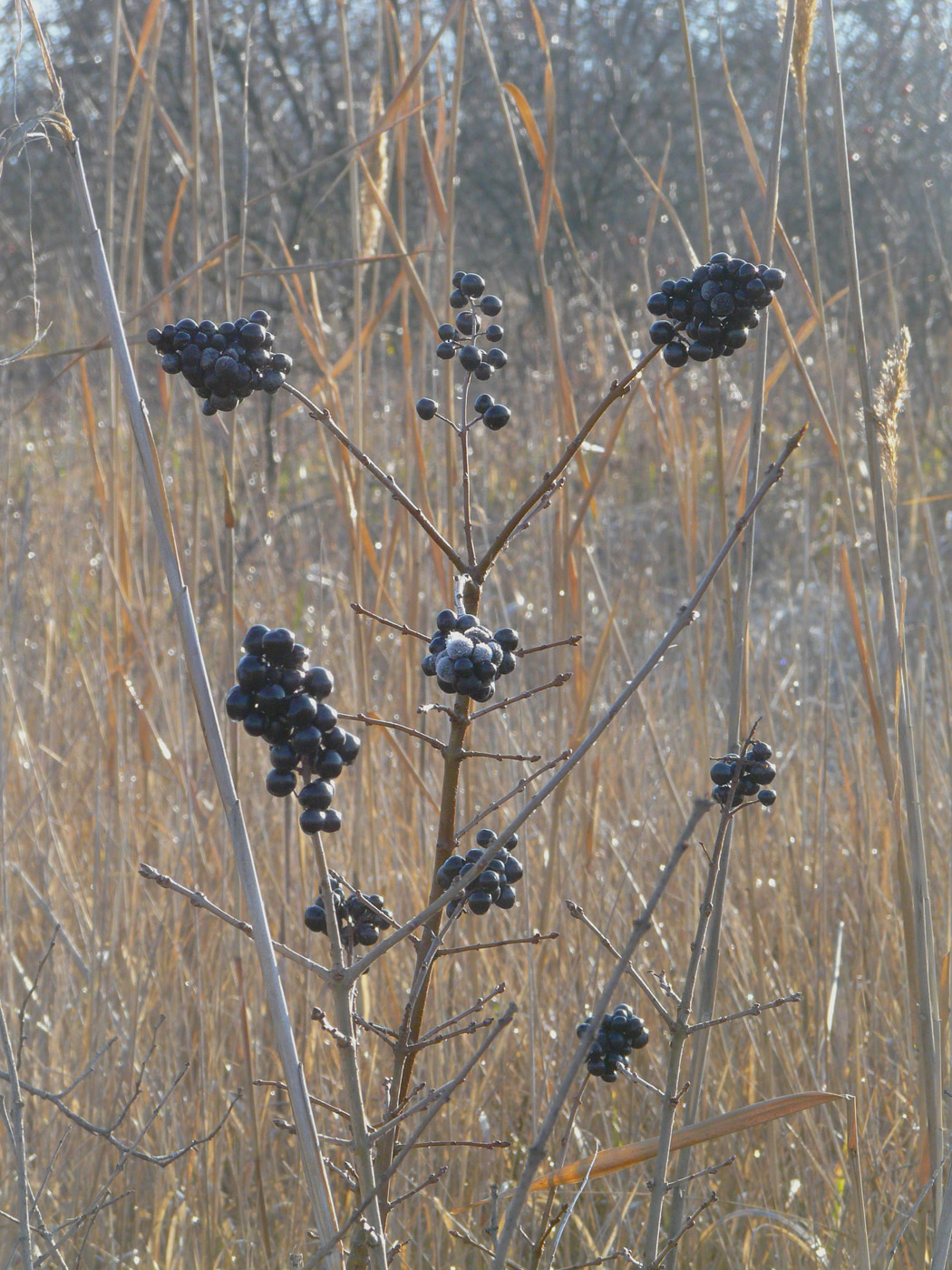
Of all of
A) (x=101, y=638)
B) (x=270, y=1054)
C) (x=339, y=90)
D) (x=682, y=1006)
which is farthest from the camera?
(x=339, y=90)

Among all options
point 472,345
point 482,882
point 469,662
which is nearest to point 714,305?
point 472,345

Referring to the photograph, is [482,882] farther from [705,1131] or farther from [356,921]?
[705,1131]

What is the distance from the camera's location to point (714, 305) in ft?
2.59

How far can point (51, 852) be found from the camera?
1.90 m

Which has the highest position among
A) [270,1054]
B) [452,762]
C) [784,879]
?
[452,762]

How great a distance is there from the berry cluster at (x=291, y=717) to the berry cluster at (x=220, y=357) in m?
0.21

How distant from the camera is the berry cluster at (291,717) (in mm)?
633

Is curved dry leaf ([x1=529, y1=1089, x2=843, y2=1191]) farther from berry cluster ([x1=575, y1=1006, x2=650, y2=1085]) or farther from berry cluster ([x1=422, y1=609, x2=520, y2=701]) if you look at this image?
berry cluster ([x1=422, y1=609, x2=520, y2=701])

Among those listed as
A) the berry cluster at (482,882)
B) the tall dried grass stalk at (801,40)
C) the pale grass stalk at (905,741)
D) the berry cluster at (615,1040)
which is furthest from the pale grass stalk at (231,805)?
the tall dried grass stalk at (801,40)

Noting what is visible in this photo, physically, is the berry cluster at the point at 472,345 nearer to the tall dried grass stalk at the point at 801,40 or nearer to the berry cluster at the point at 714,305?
the berry cluster at the point at 714,305

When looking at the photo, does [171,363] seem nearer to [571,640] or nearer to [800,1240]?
[571,640]

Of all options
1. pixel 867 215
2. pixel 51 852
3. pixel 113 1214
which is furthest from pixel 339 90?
pixel 113 1214

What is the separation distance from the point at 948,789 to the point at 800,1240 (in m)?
0.94

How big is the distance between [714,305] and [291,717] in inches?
16.0
